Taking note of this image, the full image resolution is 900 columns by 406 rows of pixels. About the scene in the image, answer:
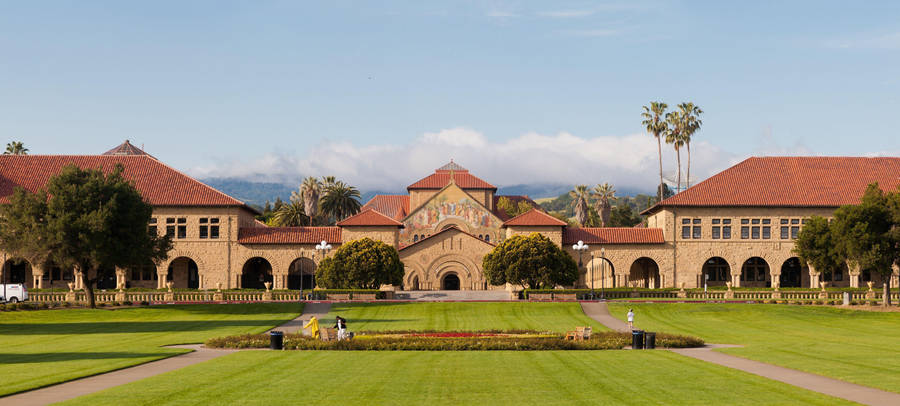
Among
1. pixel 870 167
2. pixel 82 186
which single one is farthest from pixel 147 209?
pixel 870 167

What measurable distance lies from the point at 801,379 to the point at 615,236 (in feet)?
197

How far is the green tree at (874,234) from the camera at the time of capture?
197 ft

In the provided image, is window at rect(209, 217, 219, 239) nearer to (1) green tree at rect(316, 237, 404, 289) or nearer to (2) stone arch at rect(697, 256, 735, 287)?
(1) green tree at rect(316, 237, 404, 289)

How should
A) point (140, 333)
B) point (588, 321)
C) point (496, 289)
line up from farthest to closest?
point (496, 289) → point (588, 321) → point (140, 333)

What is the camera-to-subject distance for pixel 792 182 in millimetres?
84312

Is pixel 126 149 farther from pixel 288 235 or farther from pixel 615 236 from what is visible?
pixel 615 236

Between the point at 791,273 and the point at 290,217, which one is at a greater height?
the point at 290,217

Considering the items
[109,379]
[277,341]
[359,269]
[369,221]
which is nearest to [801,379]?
[109,379]

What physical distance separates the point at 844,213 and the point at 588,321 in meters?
22.6

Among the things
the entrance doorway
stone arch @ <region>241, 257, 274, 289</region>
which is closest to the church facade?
the entrance doorway

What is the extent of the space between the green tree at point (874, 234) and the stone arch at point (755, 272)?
25190 mm

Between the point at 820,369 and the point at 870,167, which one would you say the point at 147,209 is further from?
the point at 870,167

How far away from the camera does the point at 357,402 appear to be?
18938 millimetres

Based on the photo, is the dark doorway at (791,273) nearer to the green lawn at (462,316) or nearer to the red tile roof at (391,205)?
the green lawn at (462,316)
